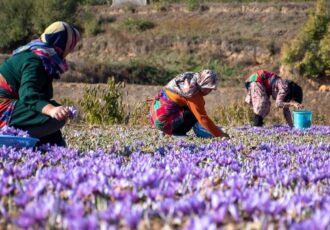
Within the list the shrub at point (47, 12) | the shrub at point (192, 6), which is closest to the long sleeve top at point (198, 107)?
the shrub at point (47, 12)

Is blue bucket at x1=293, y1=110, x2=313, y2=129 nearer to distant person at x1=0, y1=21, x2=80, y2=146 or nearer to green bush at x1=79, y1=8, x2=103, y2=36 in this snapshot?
distant person at x1=0, y1=21, x2=80, y2=146

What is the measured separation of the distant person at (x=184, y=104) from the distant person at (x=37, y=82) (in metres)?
2.29

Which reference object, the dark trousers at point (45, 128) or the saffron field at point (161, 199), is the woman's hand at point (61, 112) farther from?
the saffron field at point (161, 199)

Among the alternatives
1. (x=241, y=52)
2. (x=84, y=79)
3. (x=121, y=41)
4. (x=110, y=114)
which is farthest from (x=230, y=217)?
Result: (x=121, y=41)

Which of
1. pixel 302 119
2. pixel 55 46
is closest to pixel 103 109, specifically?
pixel 302 119

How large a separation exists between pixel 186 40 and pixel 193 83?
38.5 metres

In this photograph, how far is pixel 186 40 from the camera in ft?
148

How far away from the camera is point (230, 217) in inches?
72.4

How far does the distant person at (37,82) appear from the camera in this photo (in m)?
4.34

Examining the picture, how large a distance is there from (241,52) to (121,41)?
9.97 metres

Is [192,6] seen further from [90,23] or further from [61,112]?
[61,112]

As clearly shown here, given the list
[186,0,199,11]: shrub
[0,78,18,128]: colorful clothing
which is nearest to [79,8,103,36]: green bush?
[186,0,199,11]: shrub

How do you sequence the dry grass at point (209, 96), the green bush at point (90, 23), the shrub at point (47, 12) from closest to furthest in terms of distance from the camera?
the dry grass at point (209, 96)
the shrub at point (47, 12)
the green bush at point (90, 23)

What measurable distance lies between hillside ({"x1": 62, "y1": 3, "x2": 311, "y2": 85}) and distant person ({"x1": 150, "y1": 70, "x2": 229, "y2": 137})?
78.6ft
